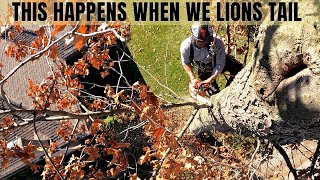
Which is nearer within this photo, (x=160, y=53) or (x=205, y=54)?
(x=205, y=54)

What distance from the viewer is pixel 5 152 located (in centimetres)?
407


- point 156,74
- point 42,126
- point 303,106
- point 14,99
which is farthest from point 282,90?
point 14,99

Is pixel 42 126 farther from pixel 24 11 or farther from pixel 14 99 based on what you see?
pixel 24 11

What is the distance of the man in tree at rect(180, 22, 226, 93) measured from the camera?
4.76 meters

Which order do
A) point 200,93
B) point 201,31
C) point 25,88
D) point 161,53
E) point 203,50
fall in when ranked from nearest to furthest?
point 201,31 → point 200,93 → point 203,50 → point 161,53 → point 25,88

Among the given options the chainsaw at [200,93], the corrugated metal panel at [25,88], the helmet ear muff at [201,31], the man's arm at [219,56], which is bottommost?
the corrugated metal panel at [25,88]

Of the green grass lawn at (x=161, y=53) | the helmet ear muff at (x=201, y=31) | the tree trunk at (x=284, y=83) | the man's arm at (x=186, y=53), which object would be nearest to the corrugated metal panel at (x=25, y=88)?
the green grass lawn at (x=161, y=53)

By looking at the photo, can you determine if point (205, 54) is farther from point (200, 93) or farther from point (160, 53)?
point (160, 53)

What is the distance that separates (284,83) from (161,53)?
22.6ft

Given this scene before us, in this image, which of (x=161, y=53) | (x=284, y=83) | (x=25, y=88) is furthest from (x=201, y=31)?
(x=25, y=88)

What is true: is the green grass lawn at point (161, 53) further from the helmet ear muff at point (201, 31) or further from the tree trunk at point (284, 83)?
the tree trunk at point (284, 83)

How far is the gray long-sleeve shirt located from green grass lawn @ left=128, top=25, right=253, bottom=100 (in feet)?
10.3

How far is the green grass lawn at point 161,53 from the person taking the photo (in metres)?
8.92

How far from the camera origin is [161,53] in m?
9.51
